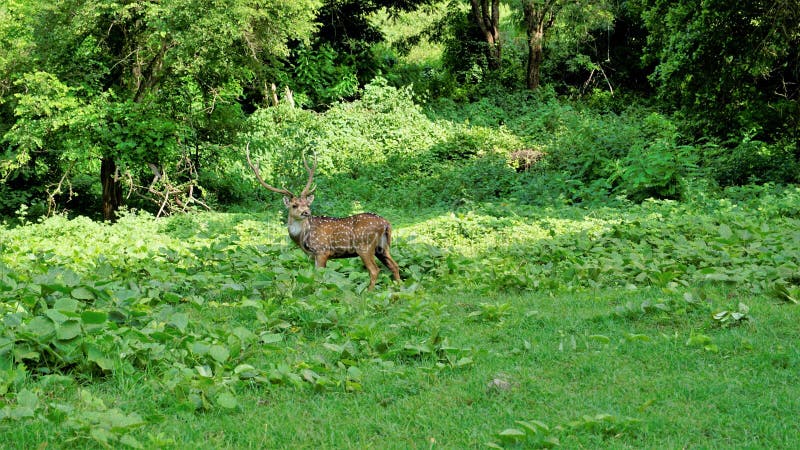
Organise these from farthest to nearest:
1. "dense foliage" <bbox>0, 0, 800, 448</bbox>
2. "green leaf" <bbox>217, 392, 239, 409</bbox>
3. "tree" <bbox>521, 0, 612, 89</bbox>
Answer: "tree" <bbox>521, 0, 612, 89</bbox> → "dense foliage" <bbox>0, 0, 800, 448</bbox> → "green leaf" <bbox>217, 392, 239, 409</bbox>

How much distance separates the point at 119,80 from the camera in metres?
18.1

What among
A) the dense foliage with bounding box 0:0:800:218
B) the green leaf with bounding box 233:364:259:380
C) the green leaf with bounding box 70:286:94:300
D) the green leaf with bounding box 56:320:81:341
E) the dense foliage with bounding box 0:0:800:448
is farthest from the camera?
the dense foliage with bounding box 0:0:800:218

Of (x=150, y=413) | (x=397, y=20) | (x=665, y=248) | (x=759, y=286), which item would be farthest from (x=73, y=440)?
(x=397, y=20)

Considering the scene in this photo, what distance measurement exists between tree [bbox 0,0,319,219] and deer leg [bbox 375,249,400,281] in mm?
8546

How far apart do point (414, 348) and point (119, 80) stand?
1379cm

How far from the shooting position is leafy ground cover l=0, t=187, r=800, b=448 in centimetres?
503

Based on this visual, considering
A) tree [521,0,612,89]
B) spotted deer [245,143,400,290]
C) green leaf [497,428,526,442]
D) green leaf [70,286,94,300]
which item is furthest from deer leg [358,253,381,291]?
tree [521,0,612,89]

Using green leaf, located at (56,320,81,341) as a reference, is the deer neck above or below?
below

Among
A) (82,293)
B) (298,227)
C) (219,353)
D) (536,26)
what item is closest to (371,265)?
(298,227)

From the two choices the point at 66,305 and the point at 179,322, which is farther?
the point at 179,322

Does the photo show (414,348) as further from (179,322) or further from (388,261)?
(388,261)

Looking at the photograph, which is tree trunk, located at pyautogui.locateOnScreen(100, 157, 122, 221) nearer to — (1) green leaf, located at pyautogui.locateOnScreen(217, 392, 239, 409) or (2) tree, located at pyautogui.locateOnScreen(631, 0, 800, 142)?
(2) tree, located at pyautogui.locateOnScreen(631, 0, 800, 142)

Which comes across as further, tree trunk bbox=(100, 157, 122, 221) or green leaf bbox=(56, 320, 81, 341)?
tree trunk bbox=(100, 157, 122, 221)

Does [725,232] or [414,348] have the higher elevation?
[414,348]
